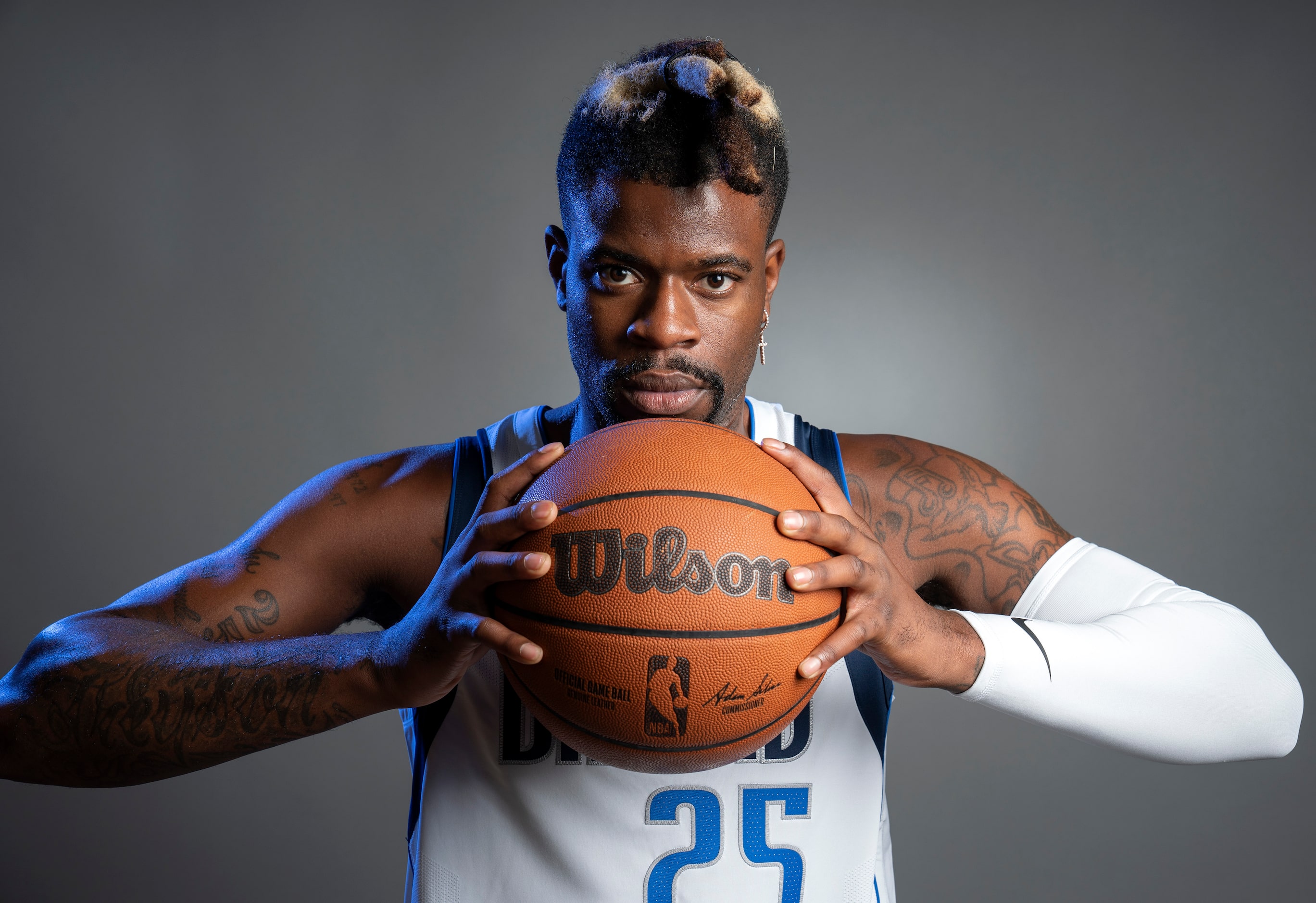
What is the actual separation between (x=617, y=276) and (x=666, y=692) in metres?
0.88

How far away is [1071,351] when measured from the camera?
3.65m

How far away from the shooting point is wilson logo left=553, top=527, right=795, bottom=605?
1255 mm

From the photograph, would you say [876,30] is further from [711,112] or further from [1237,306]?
[711,112]

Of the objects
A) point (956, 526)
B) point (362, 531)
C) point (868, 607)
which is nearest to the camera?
point (868, 607)

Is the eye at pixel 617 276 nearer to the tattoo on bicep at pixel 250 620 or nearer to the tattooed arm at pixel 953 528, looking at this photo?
the tattooed arm at pixel 953 528

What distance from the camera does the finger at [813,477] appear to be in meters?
1.41

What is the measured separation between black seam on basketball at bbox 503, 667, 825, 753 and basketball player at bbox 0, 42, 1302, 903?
0.37ft

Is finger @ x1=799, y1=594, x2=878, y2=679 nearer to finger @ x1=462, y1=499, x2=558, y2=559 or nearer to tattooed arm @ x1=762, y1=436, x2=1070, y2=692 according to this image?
tattooed arm @ x1=762, y1=436, x2=1070, y2=692

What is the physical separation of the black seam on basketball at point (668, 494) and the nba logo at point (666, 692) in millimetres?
220

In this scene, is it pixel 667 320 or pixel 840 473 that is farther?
pixel 840 473

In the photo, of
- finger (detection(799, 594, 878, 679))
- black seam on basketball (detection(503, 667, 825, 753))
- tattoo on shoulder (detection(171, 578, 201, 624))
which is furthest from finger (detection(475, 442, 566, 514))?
tattoo on shoulder (detection(171, 578, 201, 624))

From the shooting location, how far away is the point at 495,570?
4.07 feet

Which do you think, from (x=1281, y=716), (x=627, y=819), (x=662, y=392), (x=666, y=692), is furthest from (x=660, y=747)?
(x=1281, y=716)

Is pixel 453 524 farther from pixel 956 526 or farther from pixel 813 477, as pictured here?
pixel 956 526
